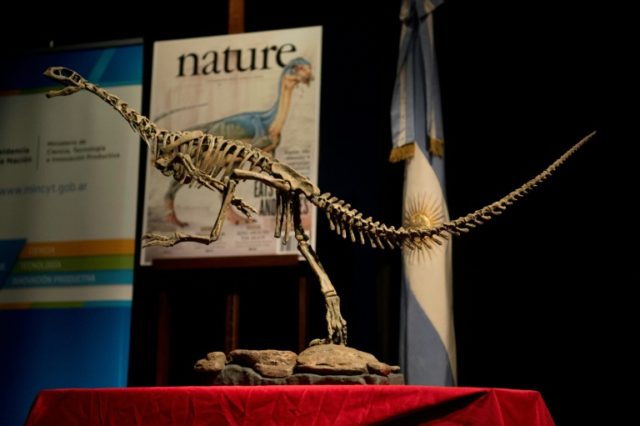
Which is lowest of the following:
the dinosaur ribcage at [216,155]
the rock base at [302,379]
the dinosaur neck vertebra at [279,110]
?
the rock base at [302,379]

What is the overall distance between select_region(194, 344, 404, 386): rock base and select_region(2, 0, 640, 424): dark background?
1592 mm

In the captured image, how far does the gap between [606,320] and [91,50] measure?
3080mm

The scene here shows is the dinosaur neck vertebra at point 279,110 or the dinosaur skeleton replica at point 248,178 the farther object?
the dinosaur neck vertebra at point 279,110

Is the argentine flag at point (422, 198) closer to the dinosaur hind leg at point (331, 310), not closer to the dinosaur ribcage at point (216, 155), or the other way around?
the dinosaur hind leg at point (331, 310)

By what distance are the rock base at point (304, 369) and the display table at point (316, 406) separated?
28 cm

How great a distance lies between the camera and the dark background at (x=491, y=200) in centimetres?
421

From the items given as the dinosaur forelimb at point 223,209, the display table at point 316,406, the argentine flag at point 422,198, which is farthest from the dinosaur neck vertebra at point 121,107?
the argentine flag at point 422,198

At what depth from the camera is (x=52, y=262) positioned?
4.70 m

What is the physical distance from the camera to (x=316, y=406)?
249 cm

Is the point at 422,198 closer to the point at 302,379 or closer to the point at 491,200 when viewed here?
the point at 491,200

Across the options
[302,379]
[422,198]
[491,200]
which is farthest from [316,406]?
[491,200]

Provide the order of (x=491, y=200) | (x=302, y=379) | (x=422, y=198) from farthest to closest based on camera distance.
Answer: (x=491, y=200), (x=422, y=198), (x=302, y=379)

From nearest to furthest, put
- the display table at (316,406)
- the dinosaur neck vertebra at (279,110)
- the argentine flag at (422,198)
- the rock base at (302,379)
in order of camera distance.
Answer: the display table at (316,406) → the rock base at (302,379) → the argentine flag at (422,198) → the dinosaur neck vertebra at (279,110)

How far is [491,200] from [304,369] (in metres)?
1.97
